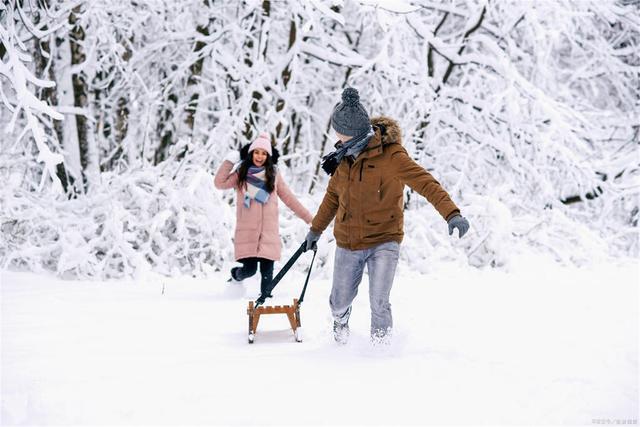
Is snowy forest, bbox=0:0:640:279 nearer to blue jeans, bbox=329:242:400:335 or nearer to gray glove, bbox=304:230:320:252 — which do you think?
Result: gray glove, bbox=304:230:320:252

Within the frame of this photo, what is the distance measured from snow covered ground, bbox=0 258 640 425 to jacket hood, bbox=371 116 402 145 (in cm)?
117

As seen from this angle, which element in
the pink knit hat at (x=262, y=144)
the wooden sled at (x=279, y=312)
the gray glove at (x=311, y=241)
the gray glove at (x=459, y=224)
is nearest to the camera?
the gray glove at (x=459, y=224)

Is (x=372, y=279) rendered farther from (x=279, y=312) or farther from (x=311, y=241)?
(x=279, y=312)

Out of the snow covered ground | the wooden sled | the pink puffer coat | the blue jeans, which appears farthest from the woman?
the blue jeans

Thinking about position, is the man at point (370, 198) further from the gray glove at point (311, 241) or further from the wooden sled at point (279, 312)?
the wooden sled at point (279, 312)

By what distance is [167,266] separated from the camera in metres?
6.73

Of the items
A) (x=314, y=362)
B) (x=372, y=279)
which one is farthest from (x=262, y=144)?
(x=314, y=362)

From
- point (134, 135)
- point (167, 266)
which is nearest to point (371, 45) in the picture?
point (134, 135)

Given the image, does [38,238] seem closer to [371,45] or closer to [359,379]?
[359,379]

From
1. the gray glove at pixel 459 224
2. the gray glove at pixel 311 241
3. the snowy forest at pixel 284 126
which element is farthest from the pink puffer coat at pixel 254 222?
the gray glove at pixel 459 224

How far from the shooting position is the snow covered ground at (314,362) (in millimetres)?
2559

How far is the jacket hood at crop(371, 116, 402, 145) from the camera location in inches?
138

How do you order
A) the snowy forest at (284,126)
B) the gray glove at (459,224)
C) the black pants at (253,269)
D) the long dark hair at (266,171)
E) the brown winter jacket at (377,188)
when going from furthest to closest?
the snowy forest at (284,126) → the black pants at (253,269) → the long dark hair at (266,171) → the brown winter jacket at (377,188) → the gray glove at (459,224)

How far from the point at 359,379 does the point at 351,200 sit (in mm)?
1042
